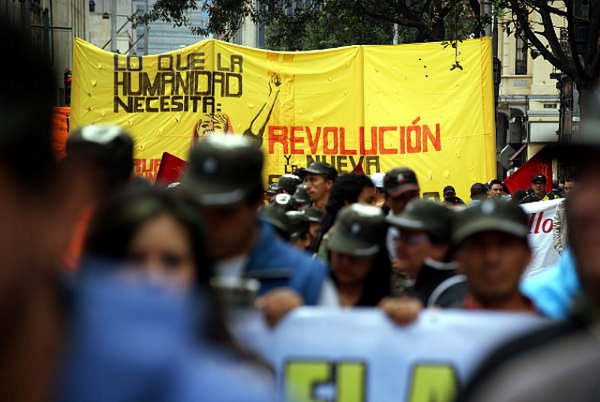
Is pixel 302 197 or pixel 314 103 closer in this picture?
pixel 302 197

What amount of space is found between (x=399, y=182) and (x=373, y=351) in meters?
3.31

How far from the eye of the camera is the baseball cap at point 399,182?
707 centimetres

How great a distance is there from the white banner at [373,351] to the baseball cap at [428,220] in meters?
1.02

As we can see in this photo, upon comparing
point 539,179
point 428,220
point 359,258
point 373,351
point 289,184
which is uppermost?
point 428,220

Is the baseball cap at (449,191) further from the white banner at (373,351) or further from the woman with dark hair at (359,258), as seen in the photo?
the white banner at (373,351)

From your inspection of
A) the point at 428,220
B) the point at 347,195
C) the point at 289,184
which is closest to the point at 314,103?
the point at 289,184

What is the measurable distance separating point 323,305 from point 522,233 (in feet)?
2.32

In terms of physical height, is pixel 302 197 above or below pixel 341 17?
below

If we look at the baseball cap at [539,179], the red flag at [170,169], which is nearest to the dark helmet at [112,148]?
the red flag at [170,169]

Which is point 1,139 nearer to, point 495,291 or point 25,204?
point 25,204

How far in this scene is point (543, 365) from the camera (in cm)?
163

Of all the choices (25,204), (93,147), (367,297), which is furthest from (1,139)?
(367,297)

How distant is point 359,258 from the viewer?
A: 15.7 ft

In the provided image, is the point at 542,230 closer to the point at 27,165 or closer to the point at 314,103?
the point at 314,103
